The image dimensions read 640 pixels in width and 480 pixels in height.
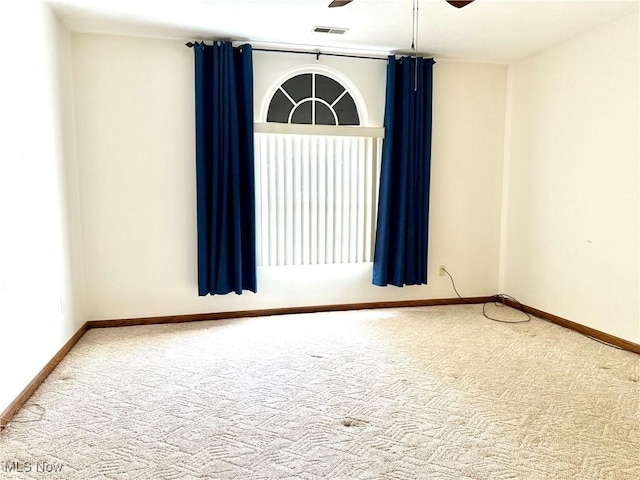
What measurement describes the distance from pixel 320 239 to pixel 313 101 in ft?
4.11

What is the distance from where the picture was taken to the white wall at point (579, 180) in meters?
3.04

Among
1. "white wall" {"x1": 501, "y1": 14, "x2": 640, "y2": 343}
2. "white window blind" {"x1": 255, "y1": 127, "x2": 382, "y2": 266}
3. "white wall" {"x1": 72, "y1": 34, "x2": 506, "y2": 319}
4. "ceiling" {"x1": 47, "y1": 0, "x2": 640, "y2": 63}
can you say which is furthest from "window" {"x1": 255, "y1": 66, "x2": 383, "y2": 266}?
"white wall" {"x1": 501, "y1": 14, "x2": 640, "y2": 343}

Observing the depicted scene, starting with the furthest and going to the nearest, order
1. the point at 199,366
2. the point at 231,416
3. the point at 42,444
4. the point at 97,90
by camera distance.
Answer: the point at 97,90
the point at 199,366
the point at 231,416
the point at 42,444

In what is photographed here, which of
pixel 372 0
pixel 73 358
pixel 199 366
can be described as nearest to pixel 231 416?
pixel 199 366

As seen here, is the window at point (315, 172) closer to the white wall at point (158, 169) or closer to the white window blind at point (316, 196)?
the white window blind at point (316, 196)

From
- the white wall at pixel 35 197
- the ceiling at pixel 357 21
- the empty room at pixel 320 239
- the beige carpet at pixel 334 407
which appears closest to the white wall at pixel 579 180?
the empty room at pixel 320 239

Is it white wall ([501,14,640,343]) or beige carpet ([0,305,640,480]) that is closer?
beige carpet ([0,305,640,480])

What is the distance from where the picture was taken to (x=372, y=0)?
→ 9.25ft

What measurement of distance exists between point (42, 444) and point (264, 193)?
240 cm

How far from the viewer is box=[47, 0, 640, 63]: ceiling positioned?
113 inches

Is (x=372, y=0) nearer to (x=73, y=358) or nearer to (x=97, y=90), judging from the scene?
(x=97, y=90)

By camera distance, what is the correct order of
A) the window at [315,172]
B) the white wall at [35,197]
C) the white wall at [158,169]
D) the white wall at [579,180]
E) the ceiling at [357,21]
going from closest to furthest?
the white wall at [35,197], the ceiling at [357,21], the white wall at [579,180], the white wall at [158,169], the window at [315,172]

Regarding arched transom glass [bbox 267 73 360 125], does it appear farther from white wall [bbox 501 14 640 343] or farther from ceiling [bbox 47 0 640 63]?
white wall [bbox 501 14 640 343]

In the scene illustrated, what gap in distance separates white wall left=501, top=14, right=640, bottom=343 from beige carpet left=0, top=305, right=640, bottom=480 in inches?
18.1
